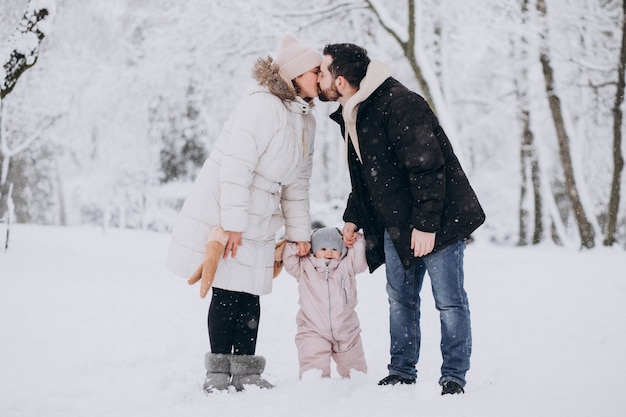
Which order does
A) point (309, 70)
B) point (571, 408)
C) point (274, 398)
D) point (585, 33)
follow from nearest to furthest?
point (571, 408), point (274, 398), point (309, 70), point (585, 33)

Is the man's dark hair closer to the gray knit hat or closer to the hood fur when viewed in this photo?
the hood fur

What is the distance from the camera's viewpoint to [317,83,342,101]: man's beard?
3.29 meters

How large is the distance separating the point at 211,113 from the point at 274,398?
39.5ft

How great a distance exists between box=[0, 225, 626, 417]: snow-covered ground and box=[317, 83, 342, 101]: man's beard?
160 centimetres

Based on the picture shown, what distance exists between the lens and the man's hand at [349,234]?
142 inches

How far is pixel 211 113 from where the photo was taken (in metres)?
14.3

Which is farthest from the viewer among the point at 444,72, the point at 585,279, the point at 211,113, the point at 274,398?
the point at 211,113

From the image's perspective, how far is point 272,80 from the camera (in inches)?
129

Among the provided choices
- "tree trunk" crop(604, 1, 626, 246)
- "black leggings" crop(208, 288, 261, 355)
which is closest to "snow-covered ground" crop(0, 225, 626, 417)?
"black leggings" crop(208, 288, 261, 355)

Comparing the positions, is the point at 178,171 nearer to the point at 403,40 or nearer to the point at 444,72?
the point at 444,72

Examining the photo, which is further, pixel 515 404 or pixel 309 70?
pixel 309 70

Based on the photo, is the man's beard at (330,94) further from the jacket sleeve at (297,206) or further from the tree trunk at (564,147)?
the tree trunk at (564,147)

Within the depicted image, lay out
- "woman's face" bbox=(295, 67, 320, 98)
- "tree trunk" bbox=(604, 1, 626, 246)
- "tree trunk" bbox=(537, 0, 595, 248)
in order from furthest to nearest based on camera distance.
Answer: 1. "tree trunk" bbox=(537, 0, 595, 248)
2. "tree trunk" bbox=(604, 1, 626, 246)
3. "woman's face" bbox=(295, 67, 320, 98)

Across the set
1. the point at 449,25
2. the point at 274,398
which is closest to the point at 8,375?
the point at 274,398
